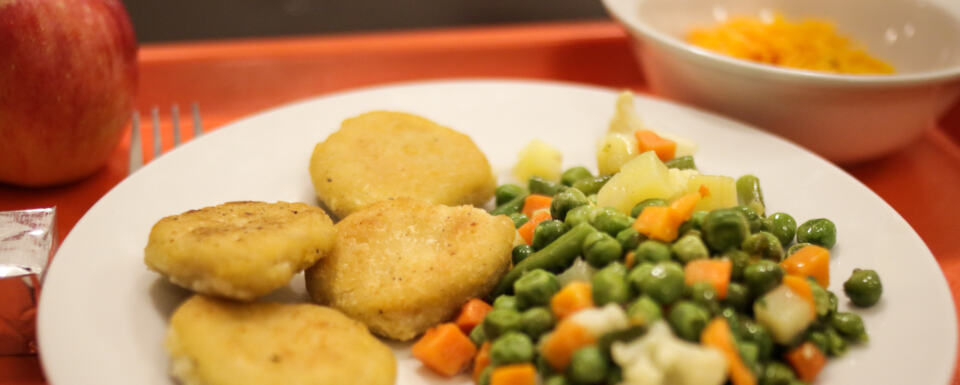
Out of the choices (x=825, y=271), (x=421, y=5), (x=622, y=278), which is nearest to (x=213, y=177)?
(x=622, y=278)

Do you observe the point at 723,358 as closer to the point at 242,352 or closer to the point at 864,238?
the point at 864,238

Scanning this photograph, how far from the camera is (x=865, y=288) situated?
1855mm

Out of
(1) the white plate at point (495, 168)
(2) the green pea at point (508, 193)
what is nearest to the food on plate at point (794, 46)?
(1) the white plate at point (495, 168)

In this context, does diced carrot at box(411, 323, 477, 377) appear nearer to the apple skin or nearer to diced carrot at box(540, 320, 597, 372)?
diced carrot at box(540, 320, 597, 372)

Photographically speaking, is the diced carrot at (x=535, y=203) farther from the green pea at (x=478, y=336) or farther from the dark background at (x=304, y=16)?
the dark background at (x=304, y=16)

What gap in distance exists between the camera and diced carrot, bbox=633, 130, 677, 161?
2.42m

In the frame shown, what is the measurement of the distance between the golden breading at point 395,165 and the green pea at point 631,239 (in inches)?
25.0

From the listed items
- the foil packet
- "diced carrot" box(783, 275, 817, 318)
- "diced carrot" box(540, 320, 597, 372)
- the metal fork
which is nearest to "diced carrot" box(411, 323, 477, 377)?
"diced carrot" box(540, 320, 597, 372)

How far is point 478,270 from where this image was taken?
1.94m

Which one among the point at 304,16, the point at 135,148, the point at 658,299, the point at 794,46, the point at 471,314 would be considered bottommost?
the point at 304,16

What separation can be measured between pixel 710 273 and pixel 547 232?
508mm

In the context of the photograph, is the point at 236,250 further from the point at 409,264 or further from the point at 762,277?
the point at 762,277

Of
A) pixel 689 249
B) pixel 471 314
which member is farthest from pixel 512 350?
pixel 689 249

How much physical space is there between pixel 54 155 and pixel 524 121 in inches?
67.7
